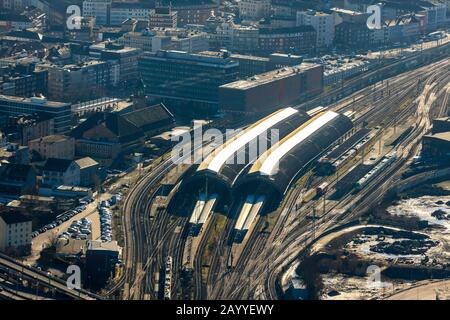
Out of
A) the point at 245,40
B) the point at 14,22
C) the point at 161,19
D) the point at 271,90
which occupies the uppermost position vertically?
the point at 161,19

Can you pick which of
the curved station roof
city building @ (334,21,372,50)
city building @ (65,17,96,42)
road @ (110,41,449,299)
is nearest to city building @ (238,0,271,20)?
city building @ (334,21,372,50)

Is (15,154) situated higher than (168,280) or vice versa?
(15,154)

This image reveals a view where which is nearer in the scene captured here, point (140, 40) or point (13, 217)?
point (13, 217)

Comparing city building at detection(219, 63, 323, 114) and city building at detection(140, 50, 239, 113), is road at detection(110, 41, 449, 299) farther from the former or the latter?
city building at detection(140, 50, 239, 113)

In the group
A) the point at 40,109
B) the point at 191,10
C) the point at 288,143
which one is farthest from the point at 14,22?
the point at 288,143

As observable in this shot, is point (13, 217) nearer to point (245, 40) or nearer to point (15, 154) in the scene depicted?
point (15, 154)

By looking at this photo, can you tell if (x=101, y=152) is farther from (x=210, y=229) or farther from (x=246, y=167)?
(x=210, y=229)
